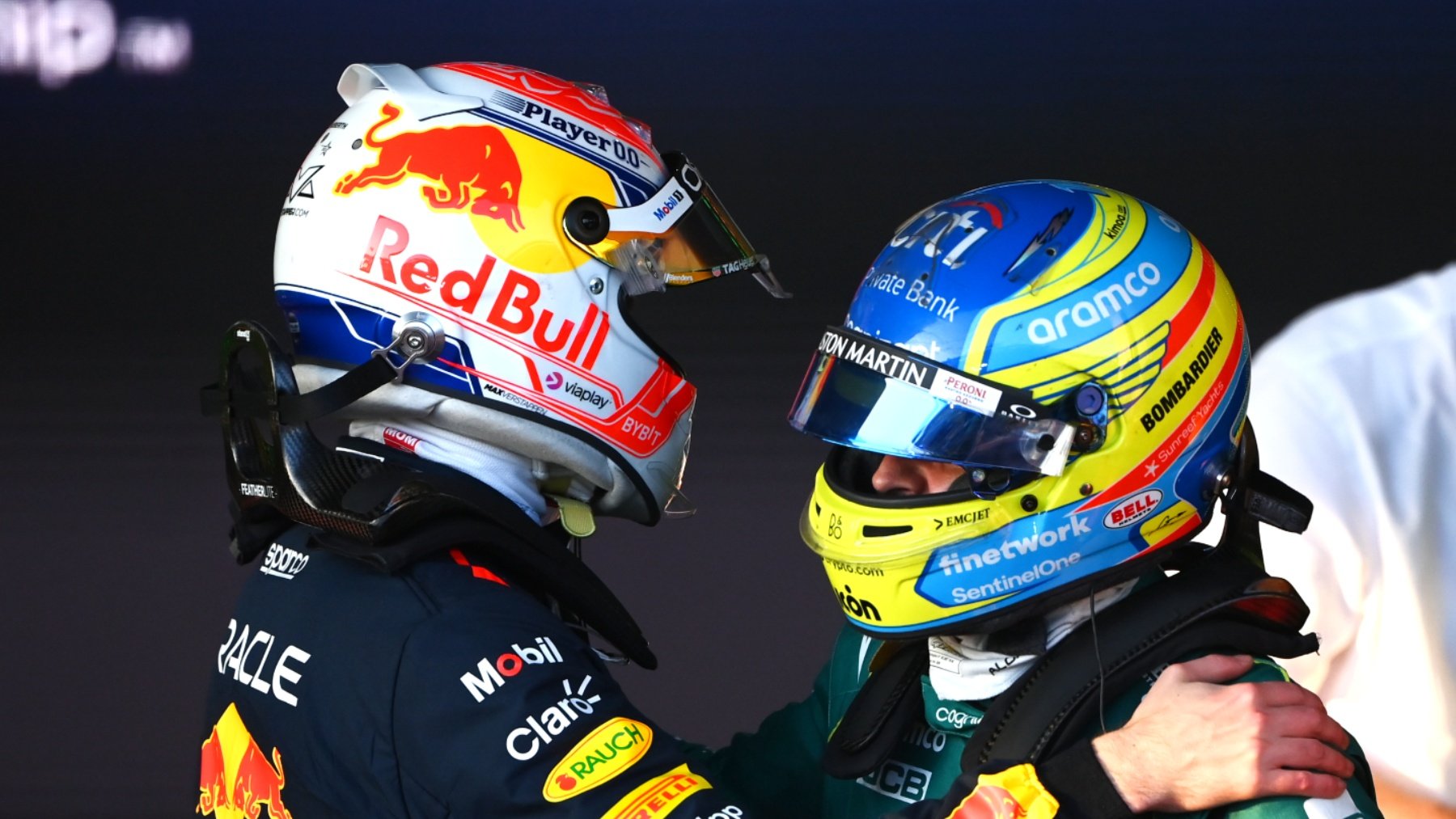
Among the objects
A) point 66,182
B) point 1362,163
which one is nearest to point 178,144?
point 66,182

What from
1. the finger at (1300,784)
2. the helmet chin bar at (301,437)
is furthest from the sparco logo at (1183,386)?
the helmet chin bar at (301,437)

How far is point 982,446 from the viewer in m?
1.48

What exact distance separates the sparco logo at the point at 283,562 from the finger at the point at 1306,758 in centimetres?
96

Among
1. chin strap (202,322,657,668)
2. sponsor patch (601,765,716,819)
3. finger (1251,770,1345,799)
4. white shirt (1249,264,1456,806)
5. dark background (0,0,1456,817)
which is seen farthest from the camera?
dark background (0,0,1456,817)

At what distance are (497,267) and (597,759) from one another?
538 mm

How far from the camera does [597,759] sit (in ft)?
4.79

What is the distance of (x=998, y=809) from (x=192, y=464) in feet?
8.27

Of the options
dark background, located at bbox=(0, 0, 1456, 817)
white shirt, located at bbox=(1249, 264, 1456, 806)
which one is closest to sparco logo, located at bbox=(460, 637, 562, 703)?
white shirt, located at bbox=(1249, 264, 1456, 806)

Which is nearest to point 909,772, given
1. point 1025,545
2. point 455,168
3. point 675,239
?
Answer: point 1025,545

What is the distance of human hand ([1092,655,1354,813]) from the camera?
1.31 meters

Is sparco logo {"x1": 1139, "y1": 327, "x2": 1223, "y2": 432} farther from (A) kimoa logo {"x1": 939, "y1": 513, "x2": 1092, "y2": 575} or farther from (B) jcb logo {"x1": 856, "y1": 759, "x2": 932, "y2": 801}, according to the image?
(B) jcb logo {"x1": 856, "y1": 759, "x2": 932, "y2": 801}

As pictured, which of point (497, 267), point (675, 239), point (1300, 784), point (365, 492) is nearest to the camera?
point (1300, 784)

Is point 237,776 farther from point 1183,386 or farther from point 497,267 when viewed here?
point 1183,386

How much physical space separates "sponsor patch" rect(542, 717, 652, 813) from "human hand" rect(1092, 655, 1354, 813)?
413mm
